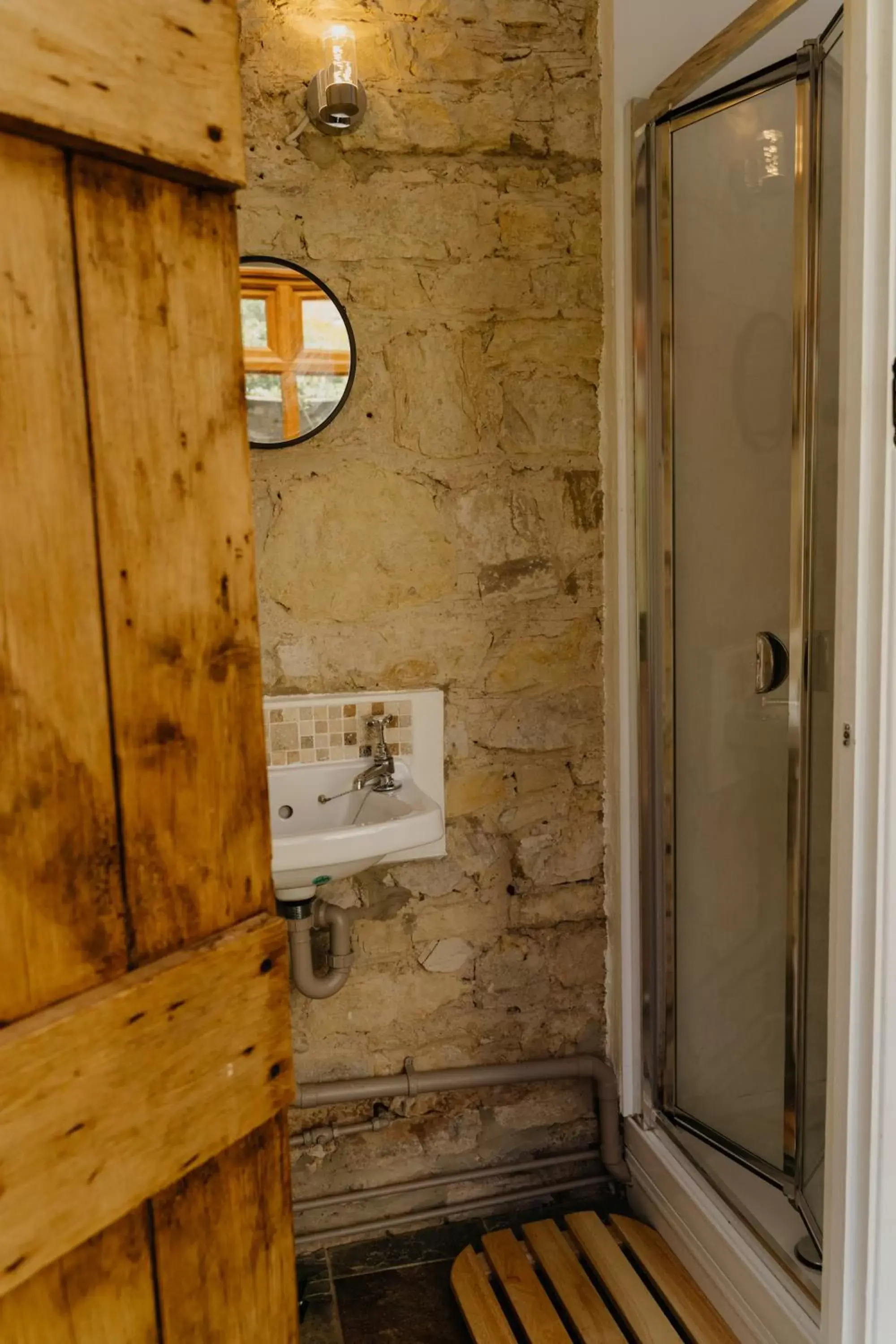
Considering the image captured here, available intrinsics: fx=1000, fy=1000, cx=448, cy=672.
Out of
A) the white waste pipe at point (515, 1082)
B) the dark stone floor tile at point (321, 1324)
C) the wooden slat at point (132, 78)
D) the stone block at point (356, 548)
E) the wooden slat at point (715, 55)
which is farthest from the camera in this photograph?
the white waste pipe at point (515, 1082)

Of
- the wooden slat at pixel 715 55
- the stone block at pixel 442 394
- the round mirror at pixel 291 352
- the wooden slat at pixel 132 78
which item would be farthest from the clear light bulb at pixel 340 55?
the wooden slat at pixel 132 78

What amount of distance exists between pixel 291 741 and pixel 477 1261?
1.06 meters

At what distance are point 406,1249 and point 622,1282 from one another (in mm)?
450

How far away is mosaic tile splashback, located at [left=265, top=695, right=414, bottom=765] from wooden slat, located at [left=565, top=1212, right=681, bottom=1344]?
3.27 ft

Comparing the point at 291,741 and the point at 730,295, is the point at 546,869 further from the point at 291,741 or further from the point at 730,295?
→ the point at 730,295

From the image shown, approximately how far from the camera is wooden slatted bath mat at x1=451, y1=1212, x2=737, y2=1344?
1709 millimetres

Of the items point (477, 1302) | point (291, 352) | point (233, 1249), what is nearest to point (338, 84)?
point (291, 352)

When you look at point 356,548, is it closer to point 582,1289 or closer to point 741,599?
point 741,599

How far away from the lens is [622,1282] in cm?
182

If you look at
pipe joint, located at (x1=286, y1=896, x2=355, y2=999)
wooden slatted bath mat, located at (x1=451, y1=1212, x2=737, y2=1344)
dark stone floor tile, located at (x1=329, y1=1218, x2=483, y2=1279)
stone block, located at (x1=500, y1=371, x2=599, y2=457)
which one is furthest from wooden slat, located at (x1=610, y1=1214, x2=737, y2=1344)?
stone block, located at (x1=500, y1=371, x2=599, y2=457)

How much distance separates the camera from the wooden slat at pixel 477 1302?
1718 millimetres

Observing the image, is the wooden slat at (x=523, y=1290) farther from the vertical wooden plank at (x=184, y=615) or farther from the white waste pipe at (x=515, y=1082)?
the vertical wooden plank at (x=184, y=615)

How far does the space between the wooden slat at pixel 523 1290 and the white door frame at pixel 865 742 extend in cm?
61

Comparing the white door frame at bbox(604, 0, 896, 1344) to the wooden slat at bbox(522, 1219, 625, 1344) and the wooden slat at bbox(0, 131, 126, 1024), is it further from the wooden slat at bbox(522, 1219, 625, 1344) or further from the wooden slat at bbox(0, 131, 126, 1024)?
the wooden slat at bbox(0, 131, 126, 1024)
